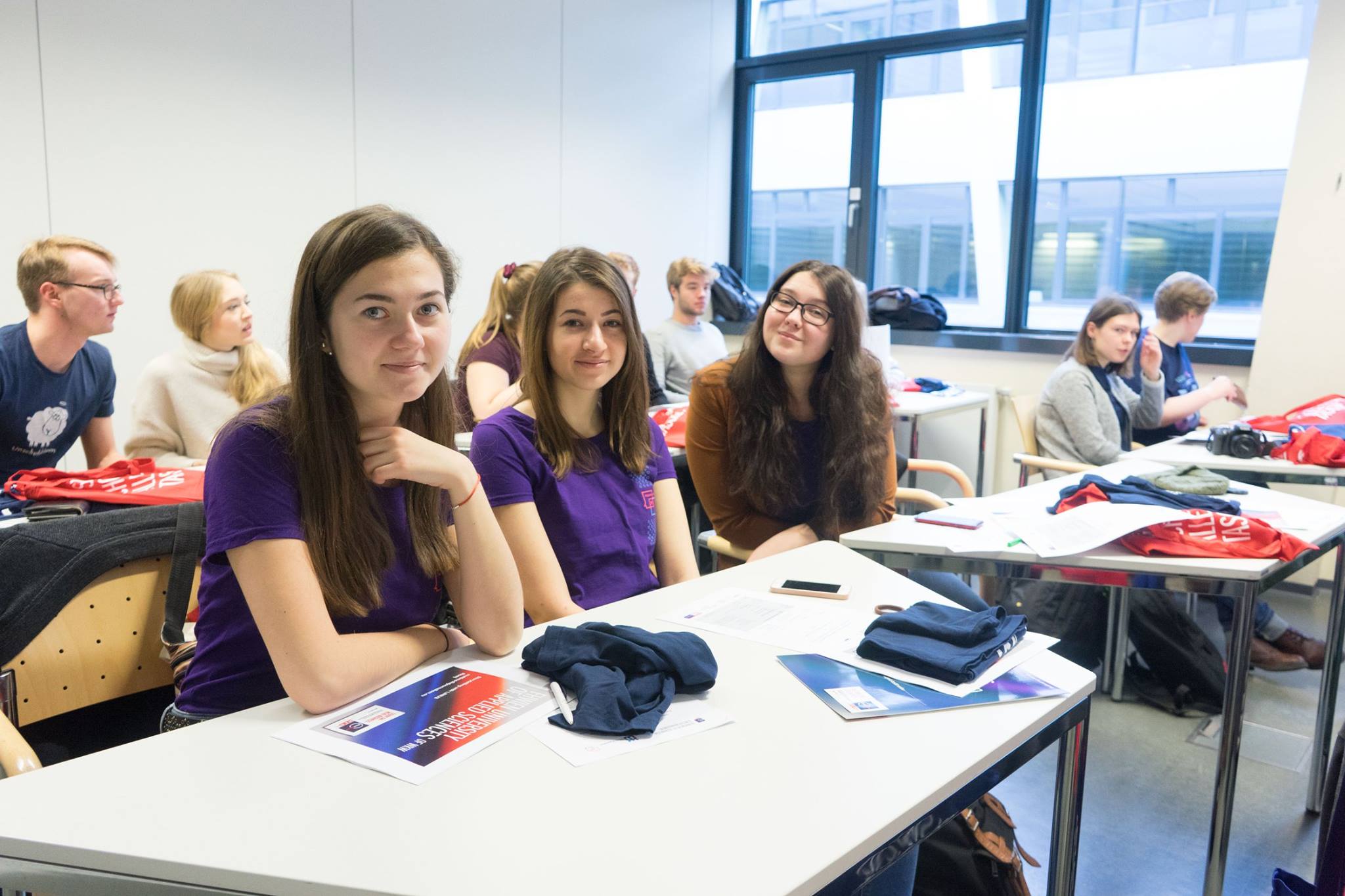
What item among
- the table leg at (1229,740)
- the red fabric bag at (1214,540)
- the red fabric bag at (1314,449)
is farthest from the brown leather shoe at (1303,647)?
the table leg at (1229,740)

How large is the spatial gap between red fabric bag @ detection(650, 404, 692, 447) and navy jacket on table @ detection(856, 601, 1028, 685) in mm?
2115

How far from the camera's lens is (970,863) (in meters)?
1.69

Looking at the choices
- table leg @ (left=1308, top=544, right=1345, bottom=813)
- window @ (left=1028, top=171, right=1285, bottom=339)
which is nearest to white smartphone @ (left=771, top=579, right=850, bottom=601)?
table leg @ (left=1308, top=544, right=1345, bottom=813)

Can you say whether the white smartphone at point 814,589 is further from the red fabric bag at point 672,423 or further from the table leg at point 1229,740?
the red fabric bag at point 672,423

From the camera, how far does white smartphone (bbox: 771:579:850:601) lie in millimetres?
1726

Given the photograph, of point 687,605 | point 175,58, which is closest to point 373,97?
point 175,58

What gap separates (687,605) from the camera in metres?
1.67

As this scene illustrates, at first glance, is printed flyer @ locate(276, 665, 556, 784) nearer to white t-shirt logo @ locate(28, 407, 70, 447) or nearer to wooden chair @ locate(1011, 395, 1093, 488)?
white t-shirt logo @ locate(28, 407, 70, 447)

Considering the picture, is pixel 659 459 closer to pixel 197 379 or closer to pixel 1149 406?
pixel 197 379

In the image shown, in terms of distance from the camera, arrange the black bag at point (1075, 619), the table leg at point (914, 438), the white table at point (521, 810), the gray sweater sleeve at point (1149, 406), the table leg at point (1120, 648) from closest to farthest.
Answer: the white table at point (521, 810) → the table leg at point (1120, 648) → the black bag at point (1075, 619) → the gray sweater sleeve at point (1149, 406) → the table leg at point (914, 438)

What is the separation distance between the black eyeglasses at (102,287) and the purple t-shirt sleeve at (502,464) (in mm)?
1656

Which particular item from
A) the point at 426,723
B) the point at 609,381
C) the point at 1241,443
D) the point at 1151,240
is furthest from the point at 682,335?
the point at 426,723

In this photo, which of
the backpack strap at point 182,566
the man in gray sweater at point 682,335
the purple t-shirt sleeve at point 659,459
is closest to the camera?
the backpack strap at point 182,566

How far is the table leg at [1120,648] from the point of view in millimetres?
2963
